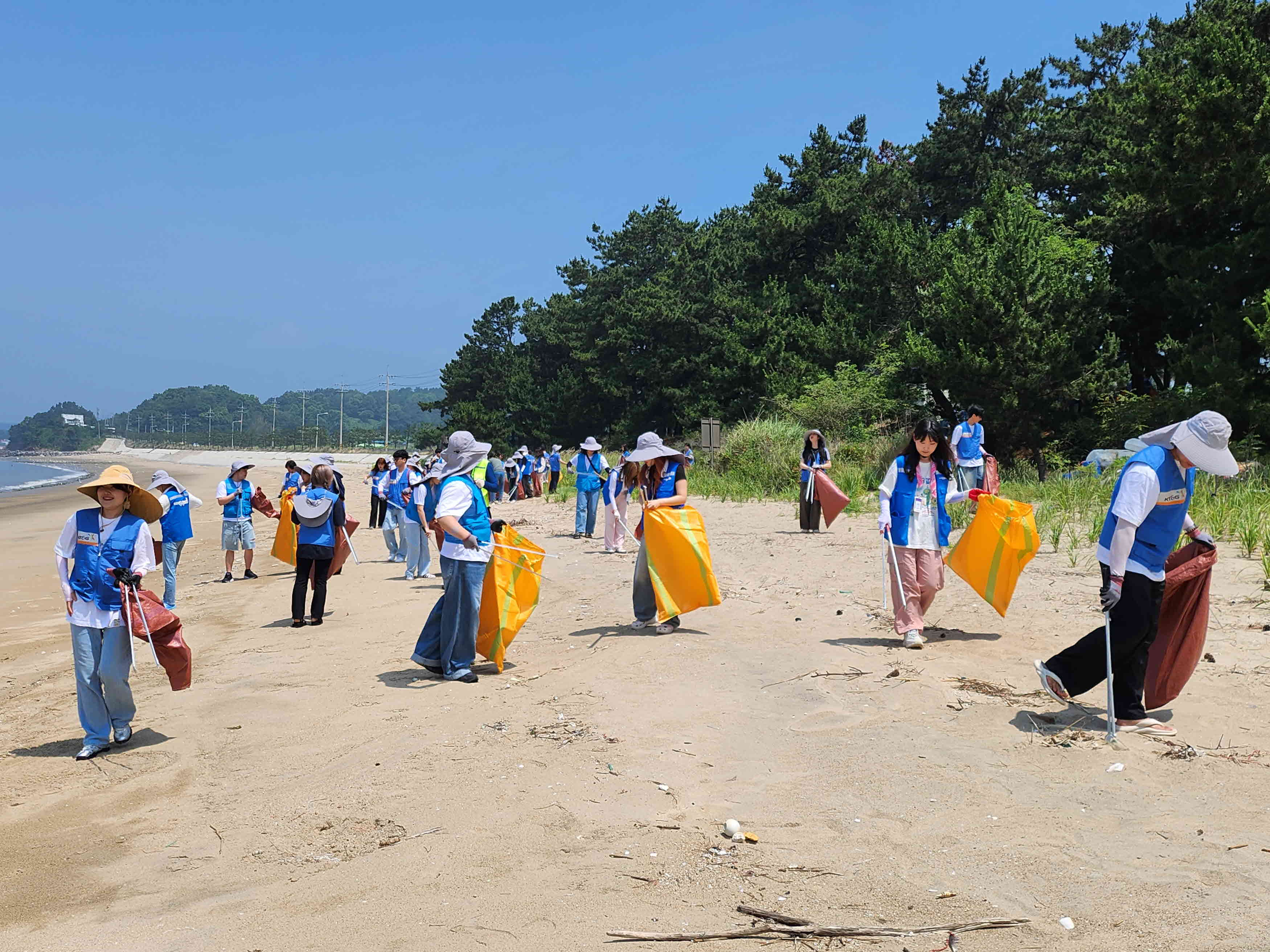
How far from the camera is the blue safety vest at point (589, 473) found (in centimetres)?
1838

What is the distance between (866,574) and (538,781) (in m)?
7.38

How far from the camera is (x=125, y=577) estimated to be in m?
6.44

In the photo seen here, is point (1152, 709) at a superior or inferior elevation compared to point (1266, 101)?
inferior

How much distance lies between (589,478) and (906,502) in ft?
33.5

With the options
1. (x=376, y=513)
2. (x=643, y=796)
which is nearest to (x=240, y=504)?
(x=376, y=513)

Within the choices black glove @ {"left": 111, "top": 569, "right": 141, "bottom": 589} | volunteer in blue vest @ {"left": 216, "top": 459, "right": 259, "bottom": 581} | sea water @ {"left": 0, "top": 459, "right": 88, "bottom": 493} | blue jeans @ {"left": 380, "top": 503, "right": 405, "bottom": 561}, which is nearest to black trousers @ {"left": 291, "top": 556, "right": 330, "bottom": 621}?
volunteer in blue vest @ {"left": 216, "top": 459, "right": 259, "bottom": 581}

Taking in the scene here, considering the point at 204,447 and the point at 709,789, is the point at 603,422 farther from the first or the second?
the point at 204,447

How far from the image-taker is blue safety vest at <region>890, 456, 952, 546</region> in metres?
8.56

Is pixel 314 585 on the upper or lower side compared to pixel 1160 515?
lower

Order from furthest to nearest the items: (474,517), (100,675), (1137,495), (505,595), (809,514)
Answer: (809,514), (505,595), (474,517), (100,675), (1137,495)

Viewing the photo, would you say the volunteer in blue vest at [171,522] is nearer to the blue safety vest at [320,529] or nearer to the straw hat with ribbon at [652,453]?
the blue safety vest at [320,529]

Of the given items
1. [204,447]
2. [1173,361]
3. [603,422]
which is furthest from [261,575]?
[204,447]

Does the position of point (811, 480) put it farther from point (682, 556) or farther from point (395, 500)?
point (682, 556)

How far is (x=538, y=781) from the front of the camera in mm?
5664
